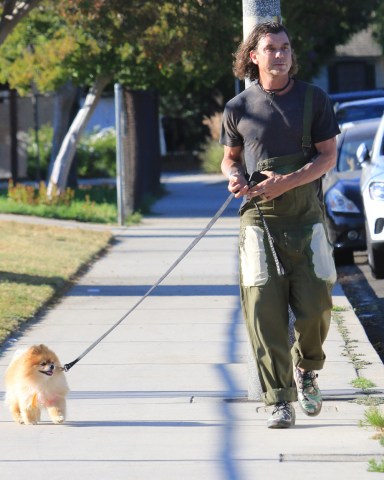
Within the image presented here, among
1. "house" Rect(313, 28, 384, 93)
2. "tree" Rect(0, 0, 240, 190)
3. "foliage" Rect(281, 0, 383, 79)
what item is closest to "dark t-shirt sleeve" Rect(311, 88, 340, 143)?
"tree" Rect(0, 0, 240, 190)

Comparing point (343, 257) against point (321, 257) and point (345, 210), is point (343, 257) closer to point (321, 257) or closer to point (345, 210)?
point (345, 210)

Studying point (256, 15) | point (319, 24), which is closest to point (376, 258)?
point (256, 15)

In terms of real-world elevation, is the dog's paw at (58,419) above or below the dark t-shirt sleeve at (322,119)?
below

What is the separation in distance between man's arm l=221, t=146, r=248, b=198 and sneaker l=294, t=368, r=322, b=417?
1044 mm

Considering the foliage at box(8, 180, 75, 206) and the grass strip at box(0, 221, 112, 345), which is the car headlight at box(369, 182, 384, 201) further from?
the foliage at box(8, 180, 75, 206)

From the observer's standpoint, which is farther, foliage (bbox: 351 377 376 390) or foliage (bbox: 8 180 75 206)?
foliage (bbox: 8 180 75 206)

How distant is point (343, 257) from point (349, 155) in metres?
1.41

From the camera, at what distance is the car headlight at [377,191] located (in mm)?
12164

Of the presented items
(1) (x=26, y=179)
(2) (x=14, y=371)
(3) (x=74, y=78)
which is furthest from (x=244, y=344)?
(1) (x=26, y=179)

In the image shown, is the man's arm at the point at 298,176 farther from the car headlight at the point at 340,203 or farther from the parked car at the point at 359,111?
the parked car at the point at 359,111

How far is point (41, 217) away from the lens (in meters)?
19.0

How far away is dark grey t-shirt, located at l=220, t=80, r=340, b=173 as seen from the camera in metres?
6.00

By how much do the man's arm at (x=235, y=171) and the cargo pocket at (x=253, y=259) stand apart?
244mm

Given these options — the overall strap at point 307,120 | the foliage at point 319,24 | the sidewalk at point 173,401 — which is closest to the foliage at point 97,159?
the foliage at point 319,24
